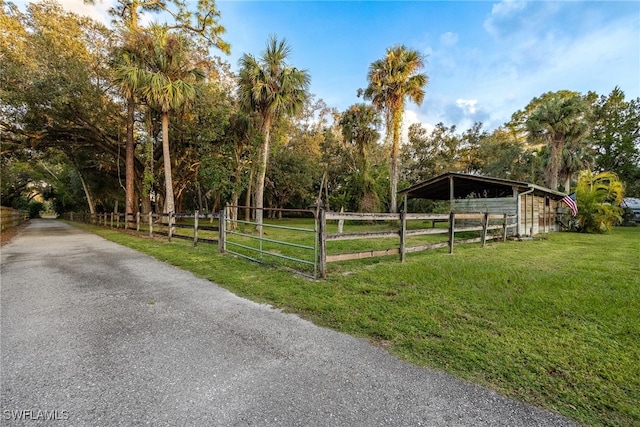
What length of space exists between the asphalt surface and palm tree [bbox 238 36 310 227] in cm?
1003

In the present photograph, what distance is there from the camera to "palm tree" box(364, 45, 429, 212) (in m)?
17.9

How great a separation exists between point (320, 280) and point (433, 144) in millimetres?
29756

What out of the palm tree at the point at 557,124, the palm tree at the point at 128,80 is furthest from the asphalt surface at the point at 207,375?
the palm tree at the point at 557,124

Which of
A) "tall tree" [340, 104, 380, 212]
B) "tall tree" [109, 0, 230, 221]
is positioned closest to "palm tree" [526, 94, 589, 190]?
"tall tree" [340, 104, 380, 212]

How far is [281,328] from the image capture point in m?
3.12

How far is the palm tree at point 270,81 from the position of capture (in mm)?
13055

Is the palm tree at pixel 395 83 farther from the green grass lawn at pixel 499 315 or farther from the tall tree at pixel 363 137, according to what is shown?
the green grass lawn at pixel 499 315

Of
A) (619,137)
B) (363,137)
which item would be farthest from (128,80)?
(619,137)

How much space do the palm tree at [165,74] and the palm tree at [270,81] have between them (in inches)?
97.6

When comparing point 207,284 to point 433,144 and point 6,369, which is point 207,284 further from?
point 433,144

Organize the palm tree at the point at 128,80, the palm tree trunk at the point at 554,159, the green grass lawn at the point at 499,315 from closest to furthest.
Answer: the green grass lawn at the point at 499,315
the palm tree at the point at 128,80
the palm tree trunk at the point at 554,159

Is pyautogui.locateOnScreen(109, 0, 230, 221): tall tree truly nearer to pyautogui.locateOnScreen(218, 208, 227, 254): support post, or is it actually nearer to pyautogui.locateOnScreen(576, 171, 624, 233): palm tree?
pyautogui.locateOnScreen(218, 208, 227, 254): support post

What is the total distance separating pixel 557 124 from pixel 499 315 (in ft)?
67.8

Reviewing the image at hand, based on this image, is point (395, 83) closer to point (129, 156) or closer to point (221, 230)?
point (221, 230)
